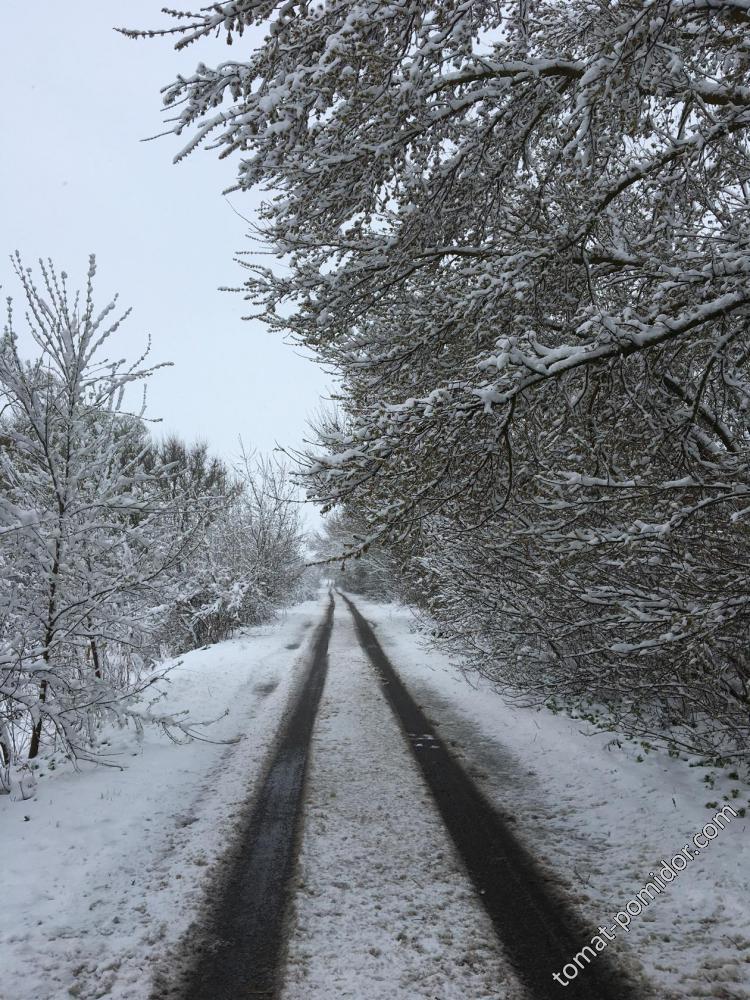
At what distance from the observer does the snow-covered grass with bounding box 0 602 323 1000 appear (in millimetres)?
3422

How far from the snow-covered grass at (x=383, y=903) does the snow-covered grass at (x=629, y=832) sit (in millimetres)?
789

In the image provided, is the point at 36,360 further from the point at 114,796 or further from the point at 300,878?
the point at 300,878

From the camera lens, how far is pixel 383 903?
13.0 ft

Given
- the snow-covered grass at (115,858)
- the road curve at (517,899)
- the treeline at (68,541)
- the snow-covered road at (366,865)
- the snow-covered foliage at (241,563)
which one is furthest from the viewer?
the snow-covered foliage at (241,563)

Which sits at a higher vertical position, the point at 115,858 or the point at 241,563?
the point at 241,563

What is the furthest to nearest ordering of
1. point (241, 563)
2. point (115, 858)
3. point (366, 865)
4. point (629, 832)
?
point (241, 563), point (629, 832), point (115, 858), point (366, 865)

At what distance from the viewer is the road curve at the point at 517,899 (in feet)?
10.5

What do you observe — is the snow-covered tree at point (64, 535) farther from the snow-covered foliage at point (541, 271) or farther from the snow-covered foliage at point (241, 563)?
the snow-covered foliage at point (241, 563)

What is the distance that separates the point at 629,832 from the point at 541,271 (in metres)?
4.79

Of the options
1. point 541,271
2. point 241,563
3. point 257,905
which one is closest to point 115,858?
point 257,905

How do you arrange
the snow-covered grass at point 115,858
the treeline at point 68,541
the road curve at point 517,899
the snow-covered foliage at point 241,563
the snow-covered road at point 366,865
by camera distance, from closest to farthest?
the road curve at point 517,899 → the snow-covered road at point 366,865 → the snow-covered grass at point 115,858 → the treeline at point 68,541 → the snow-covered foliage at point 241,563

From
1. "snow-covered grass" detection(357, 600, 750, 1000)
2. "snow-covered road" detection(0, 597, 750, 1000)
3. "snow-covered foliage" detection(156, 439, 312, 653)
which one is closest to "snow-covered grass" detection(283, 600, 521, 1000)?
"snow-covered road" detection(0, 597, 750, 1000)

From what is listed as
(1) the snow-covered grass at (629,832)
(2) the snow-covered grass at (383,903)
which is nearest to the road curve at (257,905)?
(2) the snow-covered grass at (383,903)

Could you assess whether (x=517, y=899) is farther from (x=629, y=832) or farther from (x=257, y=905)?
(x=257, y=905)
